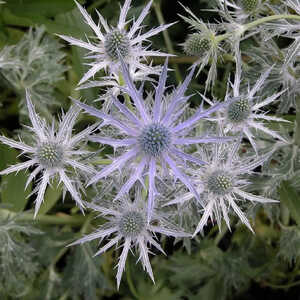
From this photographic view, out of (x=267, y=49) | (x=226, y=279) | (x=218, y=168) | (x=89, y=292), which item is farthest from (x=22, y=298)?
(x=267, y=49)

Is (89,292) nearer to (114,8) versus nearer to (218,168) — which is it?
(218,168)

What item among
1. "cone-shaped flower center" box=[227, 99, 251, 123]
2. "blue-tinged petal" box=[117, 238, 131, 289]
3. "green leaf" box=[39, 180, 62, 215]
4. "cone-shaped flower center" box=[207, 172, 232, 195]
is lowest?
"blue-tinged petal" box=[117, 238, 131, 289]

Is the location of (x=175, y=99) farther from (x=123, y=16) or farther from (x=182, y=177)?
(x=123, y=16)

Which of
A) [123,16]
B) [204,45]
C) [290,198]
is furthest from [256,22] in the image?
[290,198]

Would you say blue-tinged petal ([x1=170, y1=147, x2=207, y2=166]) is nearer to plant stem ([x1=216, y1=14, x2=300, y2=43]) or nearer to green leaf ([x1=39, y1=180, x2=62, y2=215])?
plant stem ([x1=216, y1=14, x2=300, y2=43])

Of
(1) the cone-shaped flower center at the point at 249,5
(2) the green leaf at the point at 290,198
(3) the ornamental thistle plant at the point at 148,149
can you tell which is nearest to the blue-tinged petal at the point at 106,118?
(3) the ornamental thistle plant at the point at 148,149

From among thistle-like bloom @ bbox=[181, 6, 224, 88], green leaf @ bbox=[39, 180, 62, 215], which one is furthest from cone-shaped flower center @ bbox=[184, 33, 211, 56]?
green leaf @ bbox=[39, 180, 62, 215]
